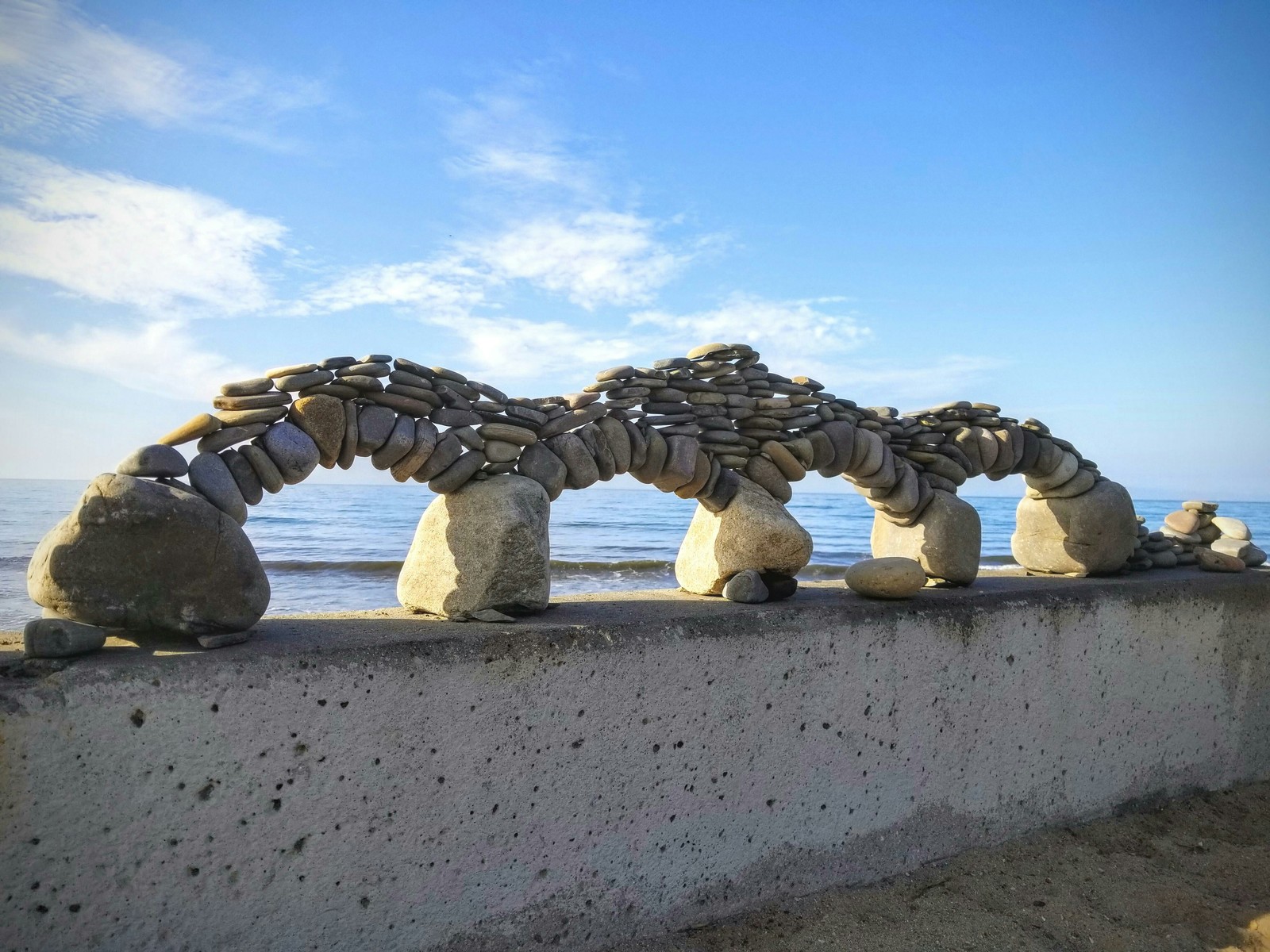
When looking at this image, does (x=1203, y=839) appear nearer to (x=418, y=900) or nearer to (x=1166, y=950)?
(x=1166, y=950)

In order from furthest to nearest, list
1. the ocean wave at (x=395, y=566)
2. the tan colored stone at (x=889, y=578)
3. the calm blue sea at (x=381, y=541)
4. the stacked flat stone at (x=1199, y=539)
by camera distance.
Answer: the ocean wave at (x=395, y=566), the calm blue sea at (x=381, y=541), the stacked flat stone at (x=1199, y=539), the tan colored stone at (x=889, y=578)

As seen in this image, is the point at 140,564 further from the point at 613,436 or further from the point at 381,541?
the point at 381,541

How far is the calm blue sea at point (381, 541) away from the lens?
27.5ft

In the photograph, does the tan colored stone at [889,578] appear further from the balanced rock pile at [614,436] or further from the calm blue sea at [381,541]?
the calm blue sea at [381,541]

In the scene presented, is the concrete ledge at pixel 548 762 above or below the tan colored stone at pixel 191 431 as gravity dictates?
below

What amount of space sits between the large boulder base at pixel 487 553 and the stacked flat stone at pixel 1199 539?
12.9 feet

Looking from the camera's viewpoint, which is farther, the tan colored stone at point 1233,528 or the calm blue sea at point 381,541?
the calm blue sea at point 381,541

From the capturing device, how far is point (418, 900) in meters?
2.62

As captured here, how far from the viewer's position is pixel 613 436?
11.6 ft

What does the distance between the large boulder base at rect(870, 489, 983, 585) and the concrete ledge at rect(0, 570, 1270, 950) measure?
0.32 metres

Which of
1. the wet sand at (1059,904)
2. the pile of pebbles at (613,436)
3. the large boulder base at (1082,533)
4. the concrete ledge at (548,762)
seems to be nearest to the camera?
the concrete ledge at (548,762)

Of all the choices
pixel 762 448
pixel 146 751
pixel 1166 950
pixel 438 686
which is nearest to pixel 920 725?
pixel 1166 950

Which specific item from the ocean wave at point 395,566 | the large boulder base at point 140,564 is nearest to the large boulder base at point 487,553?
the large boulder base at point 140,564

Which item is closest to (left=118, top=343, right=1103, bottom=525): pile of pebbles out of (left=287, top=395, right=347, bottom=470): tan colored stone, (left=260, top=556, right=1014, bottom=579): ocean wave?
(left=287, top=395, right=347, bottom=470): tan colored stone
